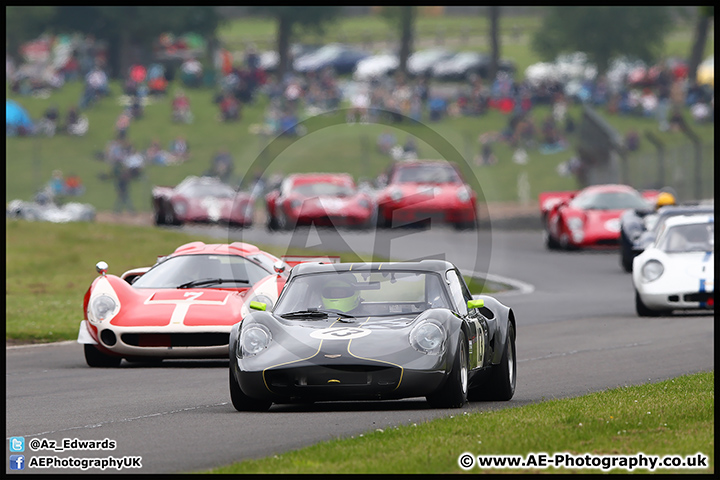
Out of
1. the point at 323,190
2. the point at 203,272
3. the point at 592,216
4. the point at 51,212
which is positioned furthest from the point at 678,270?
the point at 51,212

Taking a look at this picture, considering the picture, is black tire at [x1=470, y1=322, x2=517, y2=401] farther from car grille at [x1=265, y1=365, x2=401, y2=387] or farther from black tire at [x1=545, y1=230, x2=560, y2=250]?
black tire at [x1=545, y1=230, x2=560, y2=250]

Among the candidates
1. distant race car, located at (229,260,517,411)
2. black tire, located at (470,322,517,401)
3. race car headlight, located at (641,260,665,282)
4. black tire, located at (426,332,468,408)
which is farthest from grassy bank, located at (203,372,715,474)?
race car headlight, located at (641,260,665,282)

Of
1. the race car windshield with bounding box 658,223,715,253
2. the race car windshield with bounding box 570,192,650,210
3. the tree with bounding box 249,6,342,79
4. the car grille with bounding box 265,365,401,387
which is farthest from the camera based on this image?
the tree with bounding box 249,6,342,79

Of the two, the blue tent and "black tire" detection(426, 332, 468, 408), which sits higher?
the blue tent

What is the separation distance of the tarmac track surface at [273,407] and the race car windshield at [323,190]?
970 centimetres

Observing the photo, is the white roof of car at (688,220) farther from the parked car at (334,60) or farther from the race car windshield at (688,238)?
the parked car at (334,60)

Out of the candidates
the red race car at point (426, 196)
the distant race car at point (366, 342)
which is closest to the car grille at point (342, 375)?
the distant race car at point (366, 342)

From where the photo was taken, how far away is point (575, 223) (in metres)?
28.1

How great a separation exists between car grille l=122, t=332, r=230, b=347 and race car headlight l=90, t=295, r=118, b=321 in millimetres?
303

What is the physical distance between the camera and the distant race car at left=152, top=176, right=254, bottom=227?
32219 millimetres

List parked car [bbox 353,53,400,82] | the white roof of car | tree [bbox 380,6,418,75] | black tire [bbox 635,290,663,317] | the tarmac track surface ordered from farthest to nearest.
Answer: tree [bbox 380,6,418,75] → parked car [bbox 353,53,400,82] → the white roof of car → black tire [bbox 635,290,663,317] → the tarmac track surface

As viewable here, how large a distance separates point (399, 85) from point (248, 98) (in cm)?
603

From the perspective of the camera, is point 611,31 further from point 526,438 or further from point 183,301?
point 526,438

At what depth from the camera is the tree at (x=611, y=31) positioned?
6875 centimetres
